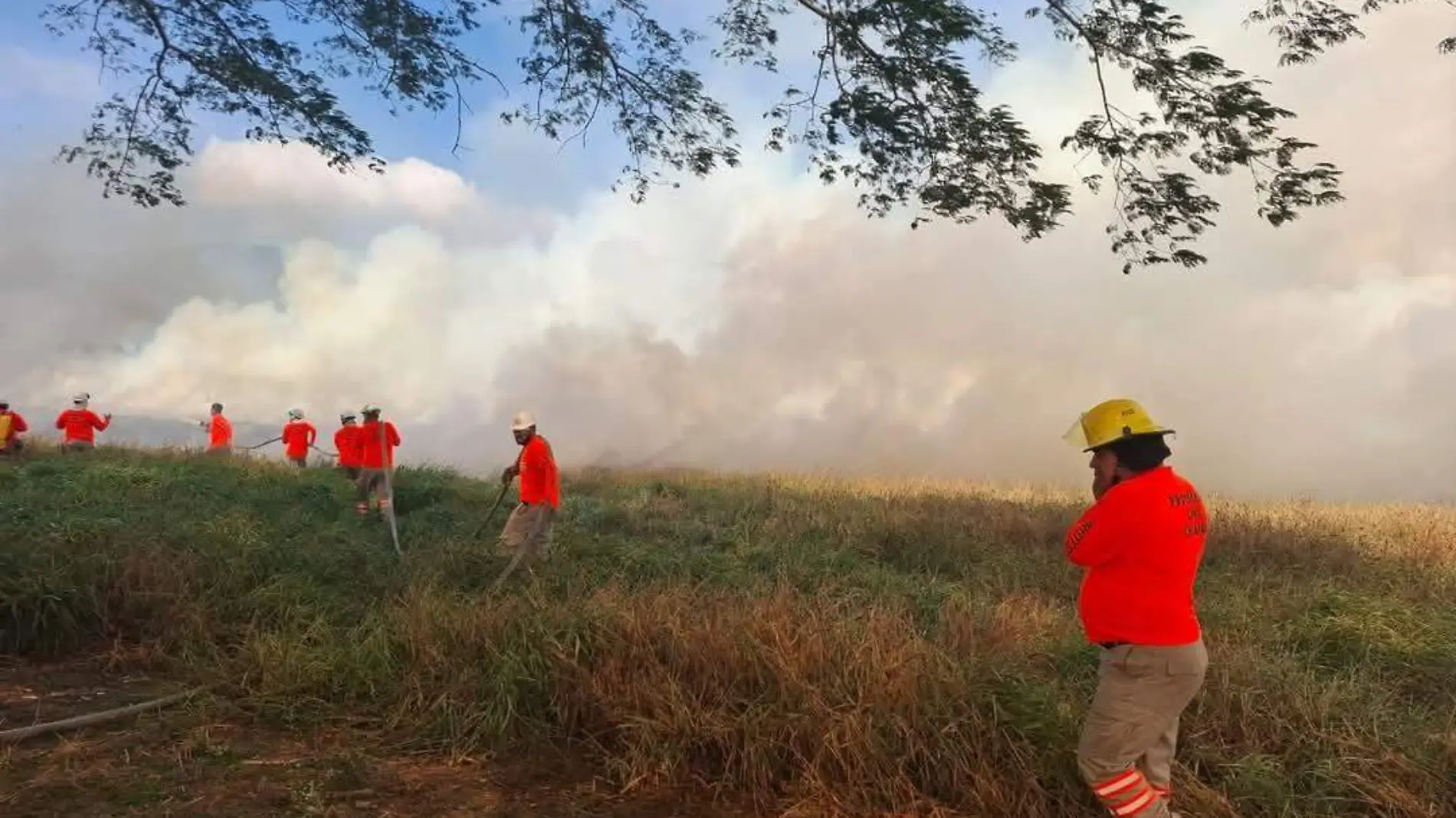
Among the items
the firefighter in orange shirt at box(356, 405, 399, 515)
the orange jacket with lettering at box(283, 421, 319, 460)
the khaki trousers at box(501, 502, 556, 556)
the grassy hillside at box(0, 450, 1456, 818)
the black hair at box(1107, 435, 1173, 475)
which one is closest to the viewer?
the black hair at box(1107, 435, 1173, 475)

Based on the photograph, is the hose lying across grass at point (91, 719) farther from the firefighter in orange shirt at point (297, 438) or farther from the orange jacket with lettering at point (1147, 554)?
the firefighter in orange shirt at point (297, 438)

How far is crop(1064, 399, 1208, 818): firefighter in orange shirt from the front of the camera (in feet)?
11.5

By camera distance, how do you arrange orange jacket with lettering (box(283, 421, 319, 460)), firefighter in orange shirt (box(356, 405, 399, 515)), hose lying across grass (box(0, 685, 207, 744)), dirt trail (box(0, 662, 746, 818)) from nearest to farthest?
1. dirt trail (box(0, 662, 746, 818))
2. hose lying across grass (box(0, 685, 207, 744))
3. firefighter in orange shirt (box(356, 405, 399, 515))
4. orange jacket with lettering (box(283, 421, 319, 460))

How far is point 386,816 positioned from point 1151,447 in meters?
3.30


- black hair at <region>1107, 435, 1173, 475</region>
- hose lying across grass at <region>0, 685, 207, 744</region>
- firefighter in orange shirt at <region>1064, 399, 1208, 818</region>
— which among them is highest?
black hair at <region>1107, 435, 1173, 475</region>

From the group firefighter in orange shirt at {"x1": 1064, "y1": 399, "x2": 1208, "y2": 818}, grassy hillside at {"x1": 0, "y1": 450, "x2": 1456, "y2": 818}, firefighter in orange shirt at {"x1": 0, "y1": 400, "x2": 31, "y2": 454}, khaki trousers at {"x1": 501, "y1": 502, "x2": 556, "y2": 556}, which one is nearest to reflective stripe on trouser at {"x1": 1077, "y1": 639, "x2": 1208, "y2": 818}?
firefighter in orange shirt at {"x1": 1064, "y1": 399, "x2": 1208, "y2": 818}

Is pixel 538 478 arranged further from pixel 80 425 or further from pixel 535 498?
pixel 80 425

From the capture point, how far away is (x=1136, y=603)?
355cm

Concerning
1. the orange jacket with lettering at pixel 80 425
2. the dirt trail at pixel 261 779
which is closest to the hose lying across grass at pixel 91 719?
the dirt trail at pixel 261 779

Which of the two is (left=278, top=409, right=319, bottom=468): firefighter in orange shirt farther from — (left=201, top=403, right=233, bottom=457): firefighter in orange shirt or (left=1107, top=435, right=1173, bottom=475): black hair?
(left=1107, top=435, right=1173, bottom=475): black hair

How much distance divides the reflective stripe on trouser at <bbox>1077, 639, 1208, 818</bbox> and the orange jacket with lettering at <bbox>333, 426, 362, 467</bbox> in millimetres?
12836

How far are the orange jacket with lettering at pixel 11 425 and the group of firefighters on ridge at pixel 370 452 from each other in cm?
1

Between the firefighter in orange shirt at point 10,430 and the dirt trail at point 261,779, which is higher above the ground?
the firefighter in orange shirt at point 10,430

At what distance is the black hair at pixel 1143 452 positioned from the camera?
3613 mm
